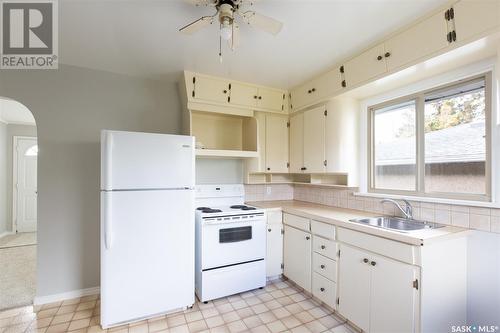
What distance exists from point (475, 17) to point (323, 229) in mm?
1883

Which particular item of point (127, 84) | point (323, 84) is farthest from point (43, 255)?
point (323, 84)

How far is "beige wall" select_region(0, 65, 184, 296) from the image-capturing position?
2422 mm

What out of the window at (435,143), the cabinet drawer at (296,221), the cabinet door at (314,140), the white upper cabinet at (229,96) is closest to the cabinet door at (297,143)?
the cabinet door at (314,140)

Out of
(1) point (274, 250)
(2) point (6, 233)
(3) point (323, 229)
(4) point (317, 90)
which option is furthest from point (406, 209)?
(2) point (6, 233)

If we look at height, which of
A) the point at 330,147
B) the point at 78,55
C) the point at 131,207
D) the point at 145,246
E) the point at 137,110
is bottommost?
the point at 145,246

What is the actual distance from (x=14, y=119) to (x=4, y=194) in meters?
1.57

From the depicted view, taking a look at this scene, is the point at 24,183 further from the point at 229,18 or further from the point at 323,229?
the point at 323,229

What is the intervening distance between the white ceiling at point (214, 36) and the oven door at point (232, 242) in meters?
1.74

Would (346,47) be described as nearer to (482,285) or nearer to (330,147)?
(330,147)

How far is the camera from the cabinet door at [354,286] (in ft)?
6.09

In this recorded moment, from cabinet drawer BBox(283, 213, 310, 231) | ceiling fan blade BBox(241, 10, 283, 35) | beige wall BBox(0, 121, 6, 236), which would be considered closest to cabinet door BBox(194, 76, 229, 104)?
ceiling fan blade BBox(241, 10, 283, 35)

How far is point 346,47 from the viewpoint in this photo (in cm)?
213

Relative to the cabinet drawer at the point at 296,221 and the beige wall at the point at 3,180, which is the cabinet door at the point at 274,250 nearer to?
the cabinet drawer at the point at 296,221

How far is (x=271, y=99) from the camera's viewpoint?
126 inches
